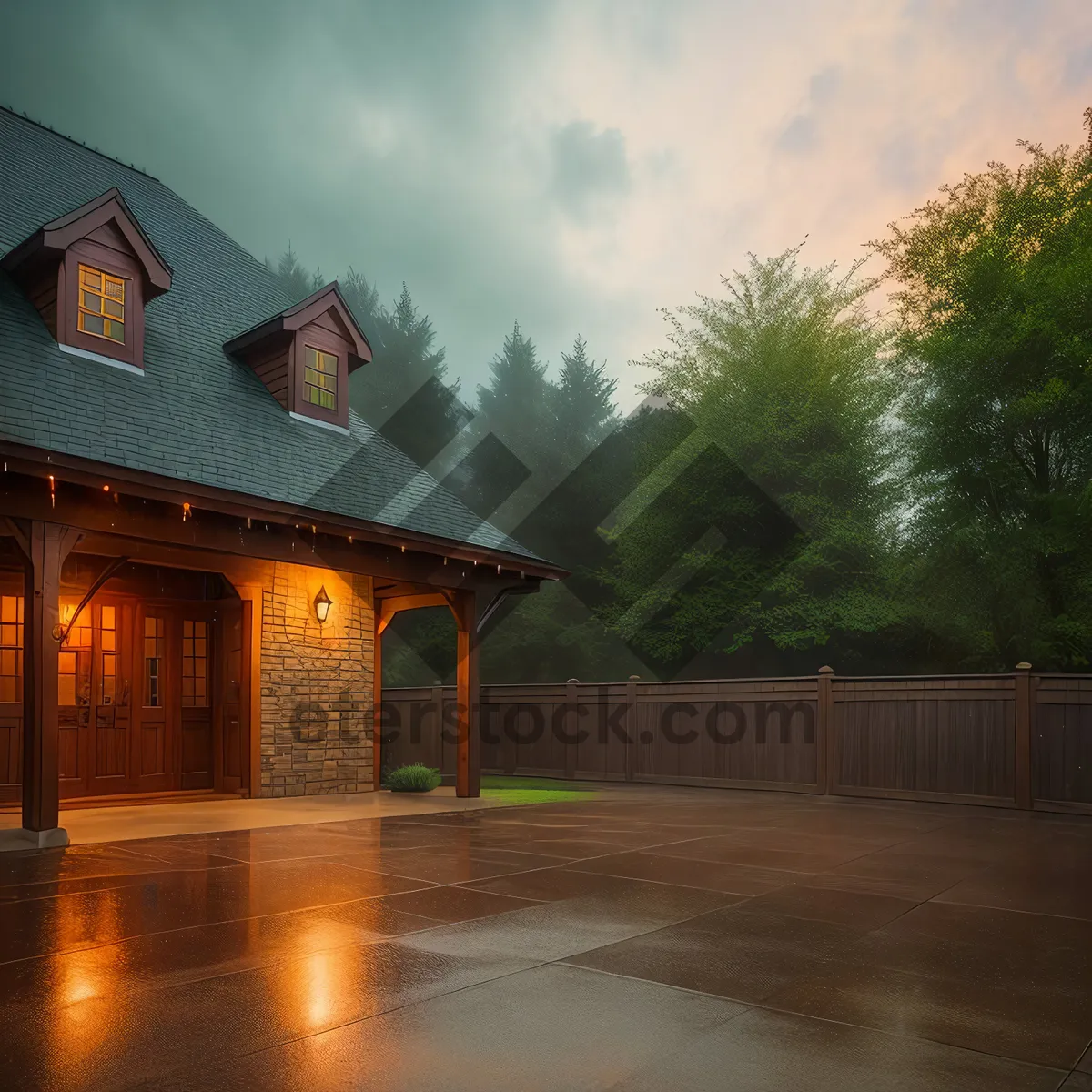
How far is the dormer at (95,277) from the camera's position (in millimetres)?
9922

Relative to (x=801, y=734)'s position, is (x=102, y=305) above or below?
above

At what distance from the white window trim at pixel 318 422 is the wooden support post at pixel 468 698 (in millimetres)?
2737

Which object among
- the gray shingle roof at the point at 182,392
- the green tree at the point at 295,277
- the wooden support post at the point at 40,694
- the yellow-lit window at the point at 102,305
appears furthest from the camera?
the green tree at the point at 295,277

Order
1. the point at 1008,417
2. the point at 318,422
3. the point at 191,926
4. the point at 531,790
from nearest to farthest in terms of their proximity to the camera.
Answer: the point at 191,926 < the point at 318,422 < the point at 531,790 < the point at 1008,417

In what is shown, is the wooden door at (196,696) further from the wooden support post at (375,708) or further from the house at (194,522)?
the wooden support post at (375,708)

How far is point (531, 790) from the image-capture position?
14.4m

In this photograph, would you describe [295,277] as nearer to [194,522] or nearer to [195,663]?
[195,663]

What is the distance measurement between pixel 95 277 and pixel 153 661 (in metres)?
4.67

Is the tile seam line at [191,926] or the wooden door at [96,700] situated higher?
the wooden door at [96,700]

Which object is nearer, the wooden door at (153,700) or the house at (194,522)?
the house at (194,522)

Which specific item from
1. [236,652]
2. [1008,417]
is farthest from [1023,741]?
[1008,417]

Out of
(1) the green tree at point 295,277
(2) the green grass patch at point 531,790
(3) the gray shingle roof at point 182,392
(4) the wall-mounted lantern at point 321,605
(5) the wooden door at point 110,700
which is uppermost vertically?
(1) the green tree at point 295,277

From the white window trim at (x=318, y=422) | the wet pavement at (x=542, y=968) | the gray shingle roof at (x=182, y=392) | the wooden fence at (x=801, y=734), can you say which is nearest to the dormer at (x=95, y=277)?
the gray shingle roof at (x=182, y=392)

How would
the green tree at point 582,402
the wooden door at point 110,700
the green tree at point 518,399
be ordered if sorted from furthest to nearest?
the green tree at point 518,399
the green tree at point 582,402
the wooden door at point 110,700
